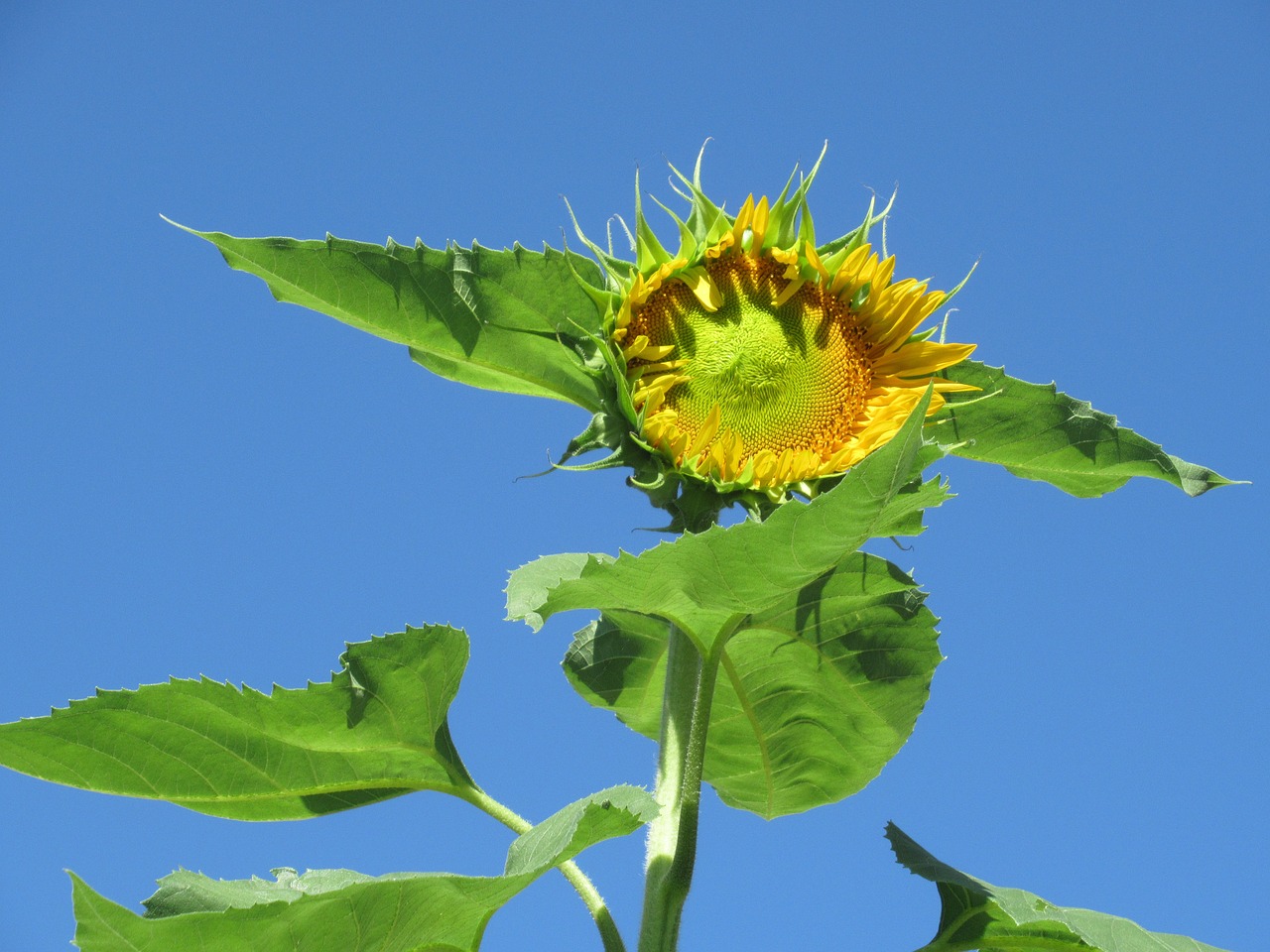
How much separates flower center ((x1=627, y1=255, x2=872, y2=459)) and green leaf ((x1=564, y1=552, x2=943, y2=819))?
12.8 inches

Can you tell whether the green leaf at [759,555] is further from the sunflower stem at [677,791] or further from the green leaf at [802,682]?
the green leaf at [802,682]

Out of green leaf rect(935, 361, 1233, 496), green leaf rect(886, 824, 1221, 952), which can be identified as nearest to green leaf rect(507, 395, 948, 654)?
green leaf rect(935, 361, 1233, 496)

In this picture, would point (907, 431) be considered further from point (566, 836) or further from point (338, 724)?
point (338, 724)

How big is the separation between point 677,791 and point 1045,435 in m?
1.14

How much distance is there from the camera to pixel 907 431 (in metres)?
1.92

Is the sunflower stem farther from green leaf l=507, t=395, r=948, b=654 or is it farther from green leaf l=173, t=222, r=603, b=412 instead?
green leaf l=173, t=222, r=603, b=412

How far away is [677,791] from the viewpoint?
264cm

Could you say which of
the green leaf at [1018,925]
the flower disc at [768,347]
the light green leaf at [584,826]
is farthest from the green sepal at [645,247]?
the green leaf at [1018,925]

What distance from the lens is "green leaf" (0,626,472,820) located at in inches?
99.0

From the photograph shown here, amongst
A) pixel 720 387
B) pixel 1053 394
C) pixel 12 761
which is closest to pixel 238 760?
pixel 12 761

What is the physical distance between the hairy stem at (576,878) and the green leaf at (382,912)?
0.33m

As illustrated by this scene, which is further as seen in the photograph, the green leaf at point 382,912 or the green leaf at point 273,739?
the green leaf at point 273,739

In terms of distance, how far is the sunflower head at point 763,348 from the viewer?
260 centimetres

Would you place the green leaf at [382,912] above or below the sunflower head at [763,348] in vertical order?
below
